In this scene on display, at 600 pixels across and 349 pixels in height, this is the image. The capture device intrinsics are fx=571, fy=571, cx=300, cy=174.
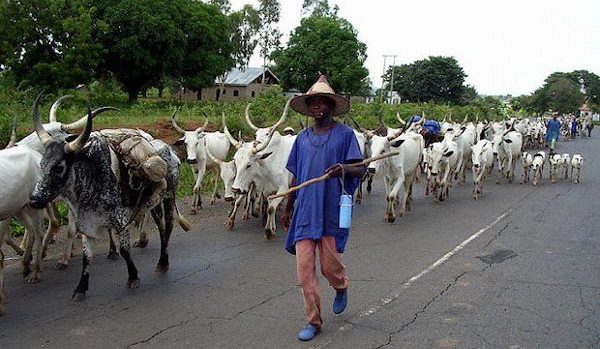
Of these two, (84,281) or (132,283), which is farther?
(132,283)

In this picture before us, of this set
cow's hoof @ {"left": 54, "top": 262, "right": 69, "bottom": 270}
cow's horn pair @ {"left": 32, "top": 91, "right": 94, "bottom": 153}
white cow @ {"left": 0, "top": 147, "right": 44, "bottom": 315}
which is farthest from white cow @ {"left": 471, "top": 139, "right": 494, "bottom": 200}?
cow's horn pair @ {"left": 32, "top": 91, "right": 94, "bottom": 153}

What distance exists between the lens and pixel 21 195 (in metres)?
6.15

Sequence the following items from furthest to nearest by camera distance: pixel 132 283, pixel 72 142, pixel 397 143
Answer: pixel 397 143
pixel 132 283
pixel 72 142

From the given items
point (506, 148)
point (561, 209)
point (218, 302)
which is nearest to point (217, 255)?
point (218, 302)

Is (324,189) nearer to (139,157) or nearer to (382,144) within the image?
(139,157)

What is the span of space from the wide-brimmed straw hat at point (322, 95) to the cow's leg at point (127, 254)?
248 cm

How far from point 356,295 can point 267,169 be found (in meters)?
3.66

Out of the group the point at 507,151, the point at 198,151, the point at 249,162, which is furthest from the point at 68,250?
the point at 507,151

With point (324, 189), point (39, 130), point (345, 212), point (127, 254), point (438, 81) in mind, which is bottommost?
point (127, 254)

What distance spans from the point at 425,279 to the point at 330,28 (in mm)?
48367

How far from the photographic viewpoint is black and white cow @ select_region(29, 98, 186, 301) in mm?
5746

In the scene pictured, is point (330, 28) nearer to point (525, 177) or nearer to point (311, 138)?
point (525, 177)

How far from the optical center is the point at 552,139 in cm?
2309

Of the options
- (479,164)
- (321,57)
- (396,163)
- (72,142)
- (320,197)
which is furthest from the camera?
(321,57)
